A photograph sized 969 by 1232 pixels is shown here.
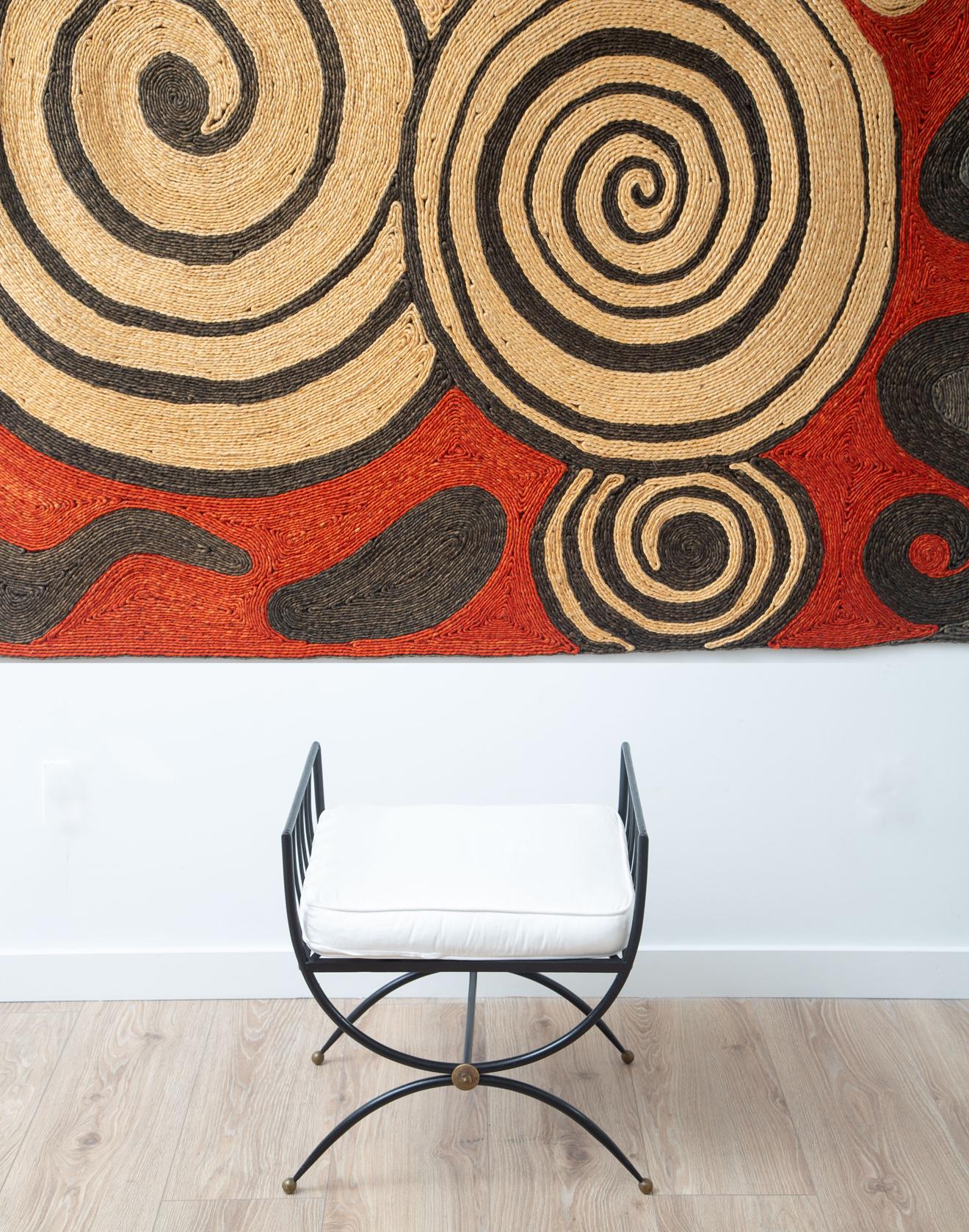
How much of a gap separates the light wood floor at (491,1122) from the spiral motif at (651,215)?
1135 mm

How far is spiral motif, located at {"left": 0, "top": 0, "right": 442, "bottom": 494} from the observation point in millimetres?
1715

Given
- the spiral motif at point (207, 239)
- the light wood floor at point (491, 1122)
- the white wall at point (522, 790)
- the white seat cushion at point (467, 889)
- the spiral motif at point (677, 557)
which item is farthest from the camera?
the white wall at point (522, 790)

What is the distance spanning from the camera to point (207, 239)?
178cm

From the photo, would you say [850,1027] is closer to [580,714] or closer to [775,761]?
[775,761]

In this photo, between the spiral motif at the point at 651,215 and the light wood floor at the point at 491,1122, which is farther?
the spiral motif at the point at 651,215

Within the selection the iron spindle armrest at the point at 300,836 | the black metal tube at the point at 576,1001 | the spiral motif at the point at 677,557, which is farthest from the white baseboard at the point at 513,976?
the spiral motif at the point at 677,557

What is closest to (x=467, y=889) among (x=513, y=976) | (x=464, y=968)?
(x=464, y=968)

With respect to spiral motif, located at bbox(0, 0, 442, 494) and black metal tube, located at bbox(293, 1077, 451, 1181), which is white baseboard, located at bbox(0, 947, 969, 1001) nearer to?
black metal tube, located at bbox(293, 1077, 451, 1181)

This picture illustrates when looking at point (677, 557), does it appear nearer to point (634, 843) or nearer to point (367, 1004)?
point (634, 843)

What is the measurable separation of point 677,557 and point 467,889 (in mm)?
754

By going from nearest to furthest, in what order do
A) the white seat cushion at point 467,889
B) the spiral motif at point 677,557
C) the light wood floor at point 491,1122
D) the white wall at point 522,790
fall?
1. the white seat cushion at point 467,889
2. the light wood floor at point 491,1122
3. the spiral motif at point 677,557
4. the white wall at point 522,790

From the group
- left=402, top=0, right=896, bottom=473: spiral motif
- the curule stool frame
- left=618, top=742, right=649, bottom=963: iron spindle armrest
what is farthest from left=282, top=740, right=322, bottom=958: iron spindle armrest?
left=402, top=0, right=896, bottom=473: spiral motif

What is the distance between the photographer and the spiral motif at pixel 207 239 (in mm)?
1715

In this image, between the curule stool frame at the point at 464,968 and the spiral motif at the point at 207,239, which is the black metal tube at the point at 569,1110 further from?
the spiral motif at the point at 207,239
